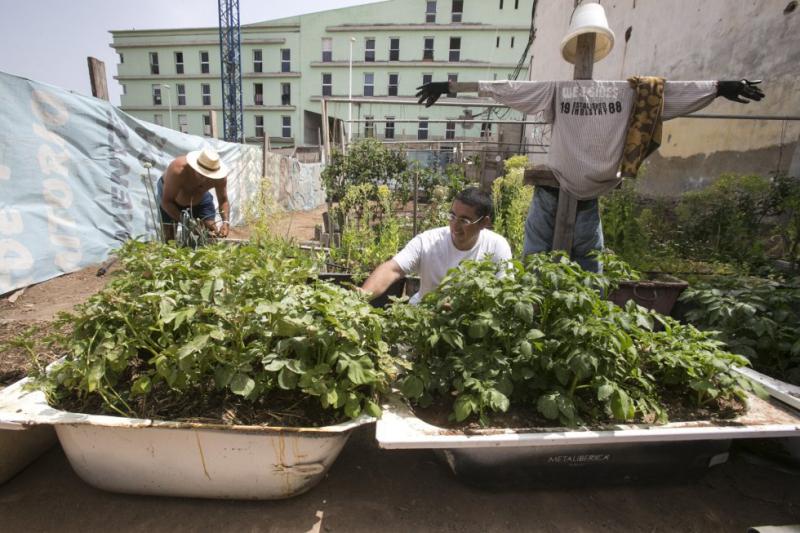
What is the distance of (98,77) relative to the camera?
189 inches

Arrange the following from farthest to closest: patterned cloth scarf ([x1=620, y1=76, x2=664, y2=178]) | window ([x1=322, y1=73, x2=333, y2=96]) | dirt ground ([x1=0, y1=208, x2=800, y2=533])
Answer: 1. window ([x1=322, y1=73, x2=333, y2=96])
2. patterned cloth scarf ([x1=620, y1=76, x2=664, y2=178])
3. dirt ground ([x1=0, y1=208, x2=800, y2=533])

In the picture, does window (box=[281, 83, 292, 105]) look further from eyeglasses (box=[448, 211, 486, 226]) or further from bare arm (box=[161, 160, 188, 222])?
eyeglasses (box=[448, 211, 486, 226])

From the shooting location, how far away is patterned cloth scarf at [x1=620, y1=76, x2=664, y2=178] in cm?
242

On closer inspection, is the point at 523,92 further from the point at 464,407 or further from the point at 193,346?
the point at 193,346

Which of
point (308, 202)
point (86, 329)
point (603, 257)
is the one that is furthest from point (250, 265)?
point (308, 202)

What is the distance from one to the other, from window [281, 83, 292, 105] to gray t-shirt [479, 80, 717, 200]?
30964mm

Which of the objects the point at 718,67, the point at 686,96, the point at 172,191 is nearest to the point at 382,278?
the point at 686,96

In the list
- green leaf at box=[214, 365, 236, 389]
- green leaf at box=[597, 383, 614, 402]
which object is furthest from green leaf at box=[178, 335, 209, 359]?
green leaf at box=[597, 383, 614, 402]

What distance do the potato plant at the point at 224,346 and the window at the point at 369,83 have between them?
30072 mm

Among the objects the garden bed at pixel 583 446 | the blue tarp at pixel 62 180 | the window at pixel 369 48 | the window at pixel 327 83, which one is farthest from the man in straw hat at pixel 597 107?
the window at pixel 327 83

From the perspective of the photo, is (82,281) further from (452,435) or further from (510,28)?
(510,28)

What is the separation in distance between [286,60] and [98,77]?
2839cm

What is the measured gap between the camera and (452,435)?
1560 millimetres

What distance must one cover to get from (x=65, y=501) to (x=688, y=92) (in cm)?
368
